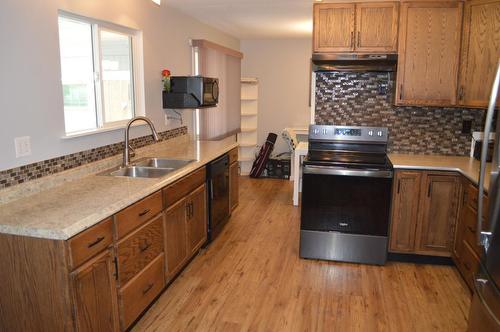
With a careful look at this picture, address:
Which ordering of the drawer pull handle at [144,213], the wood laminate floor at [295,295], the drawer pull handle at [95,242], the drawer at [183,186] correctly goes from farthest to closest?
the drawer at [183,186] < the wood laminate floor at [295,295] < the drawer pull handle at [144,213] < the drawer pull handle at [95,242]

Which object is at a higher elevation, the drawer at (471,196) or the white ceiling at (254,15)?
the white ceiling at (254,15)

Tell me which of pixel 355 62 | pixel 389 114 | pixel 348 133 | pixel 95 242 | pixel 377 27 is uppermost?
pixel 377 27

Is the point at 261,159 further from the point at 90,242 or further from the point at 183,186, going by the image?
the point at 90,242

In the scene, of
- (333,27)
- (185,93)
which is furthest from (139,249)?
(333,27)

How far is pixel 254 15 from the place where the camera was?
181 inches

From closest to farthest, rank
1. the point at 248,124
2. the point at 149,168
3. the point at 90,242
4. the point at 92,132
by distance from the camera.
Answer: the point at 90,242, the point at 92,132, the point at 149,168, the point at 248,124

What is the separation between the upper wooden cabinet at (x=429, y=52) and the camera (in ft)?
11.5

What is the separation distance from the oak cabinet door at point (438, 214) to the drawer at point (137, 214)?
219 centimetres

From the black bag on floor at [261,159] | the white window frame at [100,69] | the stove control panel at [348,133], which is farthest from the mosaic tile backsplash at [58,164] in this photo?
the black bag on floor at [261,159]

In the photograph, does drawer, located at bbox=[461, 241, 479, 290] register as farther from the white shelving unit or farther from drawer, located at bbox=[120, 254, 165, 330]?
the white shelving unit

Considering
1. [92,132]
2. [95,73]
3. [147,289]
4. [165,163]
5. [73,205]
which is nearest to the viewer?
[73,205]

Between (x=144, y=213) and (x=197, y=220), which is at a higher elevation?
(x=144, y=213)

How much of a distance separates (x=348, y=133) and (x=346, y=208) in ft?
2.60

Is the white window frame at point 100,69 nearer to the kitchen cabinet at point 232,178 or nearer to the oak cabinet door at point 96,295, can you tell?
the oak cabinet door at point 96,295
